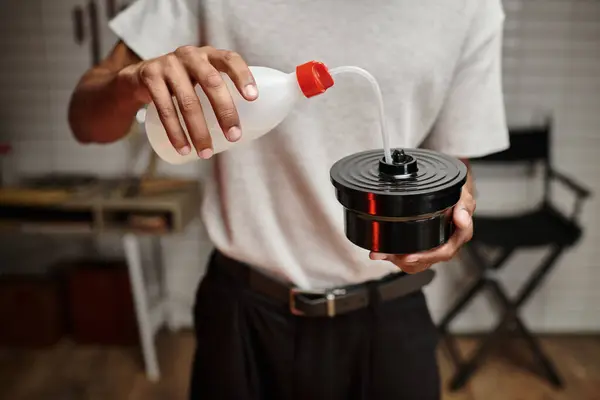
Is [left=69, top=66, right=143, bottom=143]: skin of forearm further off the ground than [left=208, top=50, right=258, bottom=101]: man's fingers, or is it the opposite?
[left=208, top=50, right=258, bottom=101]: man's fingers

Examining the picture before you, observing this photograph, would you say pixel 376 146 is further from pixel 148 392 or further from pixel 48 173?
pixel 48 173

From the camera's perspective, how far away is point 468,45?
0.97m

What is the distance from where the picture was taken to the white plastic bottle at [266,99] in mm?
677

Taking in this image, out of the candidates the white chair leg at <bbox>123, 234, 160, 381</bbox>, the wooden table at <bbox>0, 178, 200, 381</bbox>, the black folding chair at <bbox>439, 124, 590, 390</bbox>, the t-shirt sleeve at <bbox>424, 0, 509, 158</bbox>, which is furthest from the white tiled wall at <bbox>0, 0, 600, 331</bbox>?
the t-shirt sleeve at <bbox>424, 0, 509, 158</bbox>

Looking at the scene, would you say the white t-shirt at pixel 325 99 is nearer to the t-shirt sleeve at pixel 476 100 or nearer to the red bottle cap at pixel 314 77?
the t-shirt sleeve at pixel 476 100

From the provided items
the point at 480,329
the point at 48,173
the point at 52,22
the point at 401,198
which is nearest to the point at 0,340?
the point at 48,173

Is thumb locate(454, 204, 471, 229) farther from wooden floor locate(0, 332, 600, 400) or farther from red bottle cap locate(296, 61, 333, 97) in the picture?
wooden floor locate(0, 332, 600, 400)

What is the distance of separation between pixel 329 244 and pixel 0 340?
209 cm

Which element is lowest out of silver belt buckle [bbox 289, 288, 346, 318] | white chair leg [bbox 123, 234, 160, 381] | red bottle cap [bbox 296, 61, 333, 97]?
white chair leg [bbox 123, 234, 160, 381]

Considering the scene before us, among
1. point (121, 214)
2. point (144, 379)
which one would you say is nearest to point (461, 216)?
point (121, 214)

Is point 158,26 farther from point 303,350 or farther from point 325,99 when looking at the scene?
Result: point 303,350

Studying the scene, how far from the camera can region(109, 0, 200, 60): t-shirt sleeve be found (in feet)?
3.00

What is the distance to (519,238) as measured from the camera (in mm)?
2256

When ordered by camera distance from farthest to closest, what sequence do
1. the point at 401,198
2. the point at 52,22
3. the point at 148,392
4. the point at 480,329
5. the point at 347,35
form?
the point at 480,329, the point at 52,22, the point at 148,392, the point at 347,35, the point at 401,198
